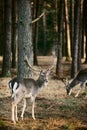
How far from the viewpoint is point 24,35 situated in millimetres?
13883

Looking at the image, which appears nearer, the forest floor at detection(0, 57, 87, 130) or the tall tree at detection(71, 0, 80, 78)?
the forest floor at detection(0, 57, 87, 130)

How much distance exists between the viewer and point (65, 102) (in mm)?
13344

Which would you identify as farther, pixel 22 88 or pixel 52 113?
pixel 52 113

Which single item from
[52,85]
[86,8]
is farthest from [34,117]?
[86,8]

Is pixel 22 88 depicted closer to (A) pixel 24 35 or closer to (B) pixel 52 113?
(B) pixel 52 113

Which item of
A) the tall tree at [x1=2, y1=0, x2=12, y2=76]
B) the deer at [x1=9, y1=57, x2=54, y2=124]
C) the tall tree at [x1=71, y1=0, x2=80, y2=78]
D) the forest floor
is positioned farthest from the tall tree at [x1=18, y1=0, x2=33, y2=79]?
the tall tree at [x1=2, y1=0, x2=12, y2=76]

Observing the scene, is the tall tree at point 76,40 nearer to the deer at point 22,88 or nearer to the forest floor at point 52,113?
the forest floor at point 52,113

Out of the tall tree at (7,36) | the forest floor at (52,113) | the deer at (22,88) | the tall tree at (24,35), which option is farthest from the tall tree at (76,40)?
the deer at (22,88)

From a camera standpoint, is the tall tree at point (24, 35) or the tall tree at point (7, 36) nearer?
the tall tree at point (24, 35)

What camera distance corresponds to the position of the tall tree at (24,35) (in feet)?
45.2

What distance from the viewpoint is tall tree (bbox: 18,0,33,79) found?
45.2 feet

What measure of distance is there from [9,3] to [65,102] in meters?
8.42

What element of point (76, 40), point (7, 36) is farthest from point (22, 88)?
point (7, 36)

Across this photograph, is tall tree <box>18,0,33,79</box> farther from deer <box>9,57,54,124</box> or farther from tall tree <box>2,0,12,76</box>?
tall tree <box>2,0,12,76</box>
